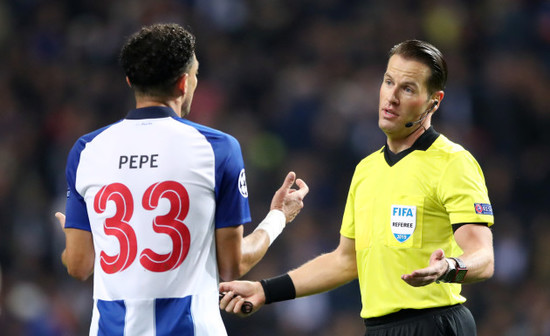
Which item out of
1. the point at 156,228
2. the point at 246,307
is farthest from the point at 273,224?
the point at 156,228

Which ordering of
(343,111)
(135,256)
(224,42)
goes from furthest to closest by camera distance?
(224,42) → (343,111) → (135,256)

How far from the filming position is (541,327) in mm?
8117

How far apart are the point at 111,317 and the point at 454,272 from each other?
1.34 m

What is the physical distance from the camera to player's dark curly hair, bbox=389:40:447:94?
3.92 metres

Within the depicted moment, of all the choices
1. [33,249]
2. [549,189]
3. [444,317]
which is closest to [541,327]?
[549,189]

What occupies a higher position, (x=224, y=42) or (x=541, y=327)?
(x=224, y=42)

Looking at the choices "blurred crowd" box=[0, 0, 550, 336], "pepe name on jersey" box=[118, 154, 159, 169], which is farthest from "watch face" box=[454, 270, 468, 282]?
"blurred crowd" box=[0, 0, 550, 336]

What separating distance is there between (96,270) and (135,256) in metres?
0.22

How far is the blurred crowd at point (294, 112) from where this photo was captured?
9.02 m

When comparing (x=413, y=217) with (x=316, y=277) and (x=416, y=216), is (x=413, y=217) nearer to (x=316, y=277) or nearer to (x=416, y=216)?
(x=416, y=216)

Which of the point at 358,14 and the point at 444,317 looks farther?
the point at 358,14

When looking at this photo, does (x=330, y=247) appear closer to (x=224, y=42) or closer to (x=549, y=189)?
(x=549, y=189)

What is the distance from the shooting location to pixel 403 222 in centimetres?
378

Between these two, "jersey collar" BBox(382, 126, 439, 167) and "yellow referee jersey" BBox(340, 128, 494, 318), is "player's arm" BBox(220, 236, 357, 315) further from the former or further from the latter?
"jersey collar" BBox(382, 126, 439, 167)
